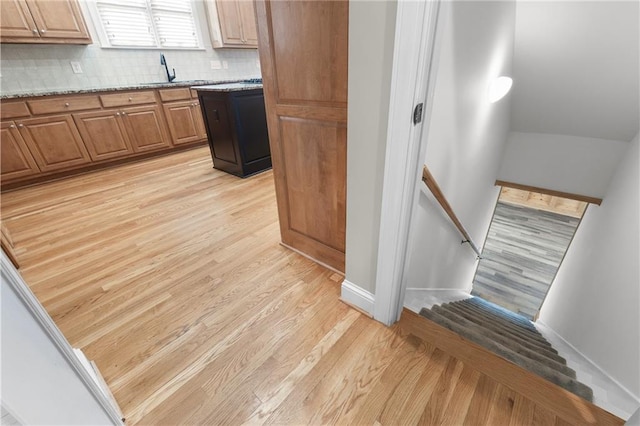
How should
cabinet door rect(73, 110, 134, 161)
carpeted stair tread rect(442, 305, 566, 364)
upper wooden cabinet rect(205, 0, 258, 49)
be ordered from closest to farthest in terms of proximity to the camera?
carpeted stair tread rect(442, 305, 566, 364)
cabinet door rect(73, 110, 134, 161)
upper wooden cabinet rect(205, 0, 258, 49)

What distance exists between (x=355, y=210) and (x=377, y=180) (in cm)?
19

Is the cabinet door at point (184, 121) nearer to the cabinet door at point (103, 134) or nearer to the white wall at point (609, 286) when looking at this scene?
the cabinet door at point (103, 134)

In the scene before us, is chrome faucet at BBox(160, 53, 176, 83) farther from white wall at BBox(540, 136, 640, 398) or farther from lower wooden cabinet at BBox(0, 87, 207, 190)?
white wall at BBox(540, 136, 640, 398)

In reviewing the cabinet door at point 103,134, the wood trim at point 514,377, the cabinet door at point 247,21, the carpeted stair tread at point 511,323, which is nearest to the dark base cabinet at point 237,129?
the cabinet door at point 103,134

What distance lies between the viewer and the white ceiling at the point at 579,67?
6.17 ft

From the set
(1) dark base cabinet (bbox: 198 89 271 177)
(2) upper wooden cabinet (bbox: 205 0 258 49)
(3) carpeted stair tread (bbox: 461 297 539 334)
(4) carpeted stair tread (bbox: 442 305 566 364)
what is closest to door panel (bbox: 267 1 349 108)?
(1) dark base cabinet (bbox: 198 89 271 177)

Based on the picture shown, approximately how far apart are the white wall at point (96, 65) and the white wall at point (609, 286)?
17.8 ft

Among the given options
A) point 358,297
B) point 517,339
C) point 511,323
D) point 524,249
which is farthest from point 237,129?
point 524,249

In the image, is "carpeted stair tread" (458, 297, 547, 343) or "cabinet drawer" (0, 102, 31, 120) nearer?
"carpeted stair tread" (458, 297, 547, 343)

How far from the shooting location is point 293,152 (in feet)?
4.92

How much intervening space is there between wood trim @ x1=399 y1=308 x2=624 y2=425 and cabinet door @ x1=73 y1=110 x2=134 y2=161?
12.9 feet

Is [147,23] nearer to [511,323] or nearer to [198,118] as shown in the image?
[198,118]

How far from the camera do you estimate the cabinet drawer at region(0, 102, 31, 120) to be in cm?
265

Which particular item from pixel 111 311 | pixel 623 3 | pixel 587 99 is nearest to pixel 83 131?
pixel 111 311
